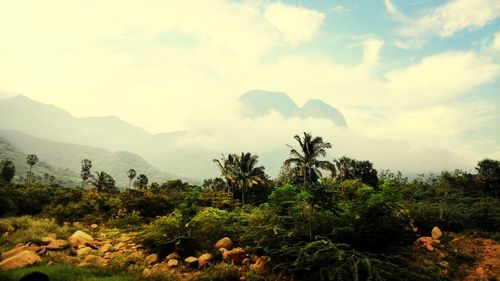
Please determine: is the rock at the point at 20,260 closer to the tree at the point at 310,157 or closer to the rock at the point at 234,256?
the rock at the point at 234,256

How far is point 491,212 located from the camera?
18.2 m

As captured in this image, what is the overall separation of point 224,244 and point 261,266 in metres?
2.99

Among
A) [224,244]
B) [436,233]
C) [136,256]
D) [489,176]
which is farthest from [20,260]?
[489,176]

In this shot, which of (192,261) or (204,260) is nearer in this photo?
(204,260)

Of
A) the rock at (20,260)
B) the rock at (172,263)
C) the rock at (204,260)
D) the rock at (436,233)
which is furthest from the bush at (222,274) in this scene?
the rock at (436,233)

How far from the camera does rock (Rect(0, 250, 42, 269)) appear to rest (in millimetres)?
12812

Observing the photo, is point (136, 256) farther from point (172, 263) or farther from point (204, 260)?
point (204, 260)

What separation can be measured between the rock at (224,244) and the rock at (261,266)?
2451mm

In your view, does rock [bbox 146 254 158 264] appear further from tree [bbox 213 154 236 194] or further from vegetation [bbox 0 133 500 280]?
tree [bbox 213 154 236 194]

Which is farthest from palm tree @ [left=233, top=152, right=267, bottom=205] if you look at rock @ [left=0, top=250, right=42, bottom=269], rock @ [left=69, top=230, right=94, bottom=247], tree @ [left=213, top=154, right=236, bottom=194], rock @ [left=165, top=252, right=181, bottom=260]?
rock @ [left=0, top=250, right=42, bottom=269]

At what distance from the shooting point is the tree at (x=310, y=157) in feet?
128

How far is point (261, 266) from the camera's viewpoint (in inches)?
477

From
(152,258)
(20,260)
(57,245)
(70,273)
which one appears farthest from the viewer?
(57,245)

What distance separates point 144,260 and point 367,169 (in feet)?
113
